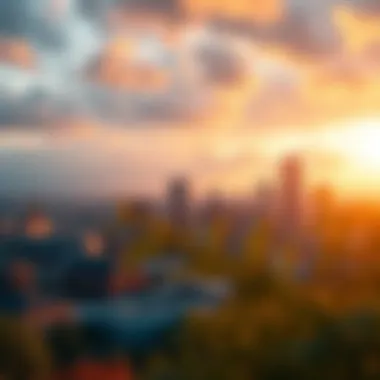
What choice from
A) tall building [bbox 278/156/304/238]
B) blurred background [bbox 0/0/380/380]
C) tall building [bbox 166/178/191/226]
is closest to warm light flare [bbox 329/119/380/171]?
blurred background [bbox 0/0/380/380]

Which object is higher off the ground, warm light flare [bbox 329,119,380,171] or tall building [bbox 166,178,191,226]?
warm light flare [bbox 329,119,380,171]

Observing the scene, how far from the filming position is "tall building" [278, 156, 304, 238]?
5.83 feet

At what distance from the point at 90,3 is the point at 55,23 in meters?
0.10

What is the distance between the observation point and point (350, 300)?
A: 70.0 inches

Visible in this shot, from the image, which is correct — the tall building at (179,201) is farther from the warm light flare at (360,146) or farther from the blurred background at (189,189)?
the warm light flare at (360,146)

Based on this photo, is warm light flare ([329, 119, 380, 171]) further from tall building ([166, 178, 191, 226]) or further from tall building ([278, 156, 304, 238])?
tall building ([166, 178, 191, 226])

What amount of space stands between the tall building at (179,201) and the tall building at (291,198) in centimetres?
24

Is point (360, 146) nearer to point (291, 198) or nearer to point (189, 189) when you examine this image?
point (291, 198)

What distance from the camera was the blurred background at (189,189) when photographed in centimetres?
172

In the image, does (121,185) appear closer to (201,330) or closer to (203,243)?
(203,243)

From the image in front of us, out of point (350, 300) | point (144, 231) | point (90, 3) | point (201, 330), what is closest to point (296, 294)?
Answer: point (350, 300)

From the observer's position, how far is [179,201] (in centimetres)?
177

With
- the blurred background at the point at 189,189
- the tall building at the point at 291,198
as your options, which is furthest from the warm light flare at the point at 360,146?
the tall building at the point at 291,198

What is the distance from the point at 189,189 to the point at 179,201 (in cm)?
4
